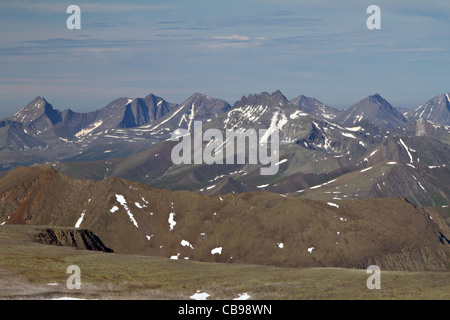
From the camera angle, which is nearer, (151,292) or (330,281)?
(151,292)

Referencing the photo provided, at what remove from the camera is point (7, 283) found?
109 meters

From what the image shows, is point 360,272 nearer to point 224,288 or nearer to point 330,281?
point 330,281

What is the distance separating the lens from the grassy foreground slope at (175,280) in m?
111

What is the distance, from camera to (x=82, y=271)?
419 ft

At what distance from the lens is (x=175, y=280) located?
127 meters

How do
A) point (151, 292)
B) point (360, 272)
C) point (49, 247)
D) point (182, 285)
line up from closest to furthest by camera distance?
1. point (151, 292)
2. point (182, 285)
3. point (360, 272)
4. point (49, 247)

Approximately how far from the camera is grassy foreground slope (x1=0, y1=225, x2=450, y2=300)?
365ft
